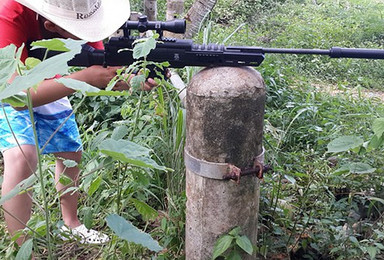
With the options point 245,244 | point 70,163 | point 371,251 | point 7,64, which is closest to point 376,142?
point 371,251

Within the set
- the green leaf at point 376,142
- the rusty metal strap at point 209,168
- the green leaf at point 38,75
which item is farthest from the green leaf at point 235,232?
the green leaf at point 38,75

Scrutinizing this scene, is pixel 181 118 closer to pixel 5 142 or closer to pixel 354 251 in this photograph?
A: pixel 5 142

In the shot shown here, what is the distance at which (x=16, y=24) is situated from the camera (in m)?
1.81

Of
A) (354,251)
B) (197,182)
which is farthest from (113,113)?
(354,251)

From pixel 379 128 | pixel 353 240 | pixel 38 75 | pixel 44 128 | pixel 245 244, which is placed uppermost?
pixel 38 75

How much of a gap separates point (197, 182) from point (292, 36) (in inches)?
242

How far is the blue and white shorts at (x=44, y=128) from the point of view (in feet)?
6.42

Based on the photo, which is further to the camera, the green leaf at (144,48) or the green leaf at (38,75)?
the green leaf at (144,48)

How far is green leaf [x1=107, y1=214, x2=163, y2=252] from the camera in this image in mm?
1151

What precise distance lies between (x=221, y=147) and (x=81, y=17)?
793mm

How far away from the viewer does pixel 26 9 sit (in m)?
1.85

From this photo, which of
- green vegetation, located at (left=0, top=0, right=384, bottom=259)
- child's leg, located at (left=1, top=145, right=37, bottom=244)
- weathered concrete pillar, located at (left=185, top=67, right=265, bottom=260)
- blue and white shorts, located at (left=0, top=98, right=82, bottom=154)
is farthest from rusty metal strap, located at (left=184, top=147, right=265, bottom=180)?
child's leg, located at (left=1, top=145, right=37, bottom=244)

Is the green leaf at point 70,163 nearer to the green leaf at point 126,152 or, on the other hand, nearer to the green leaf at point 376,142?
the green leaf at point 126,152

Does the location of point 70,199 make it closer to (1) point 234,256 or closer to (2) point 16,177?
(2) point 16,177
